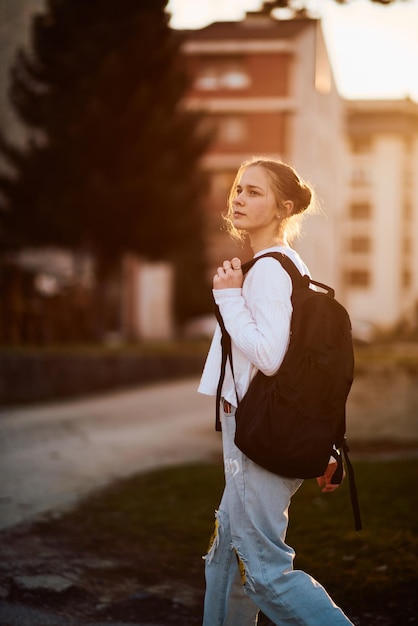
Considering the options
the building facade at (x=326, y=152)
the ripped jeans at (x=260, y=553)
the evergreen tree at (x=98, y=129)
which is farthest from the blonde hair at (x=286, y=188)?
the building facade at (x=326, y=152)

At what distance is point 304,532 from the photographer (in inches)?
220

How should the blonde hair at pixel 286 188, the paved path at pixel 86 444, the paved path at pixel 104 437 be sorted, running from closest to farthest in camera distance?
the blonde hair at pixel 286 188, the paved path at pixel 86 444, the paved path at pixel 104 437

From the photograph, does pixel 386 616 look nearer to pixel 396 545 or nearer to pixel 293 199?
pixel 396 545

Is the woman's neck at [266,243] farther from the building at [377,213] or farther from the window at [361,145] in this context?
the window at [361,145]

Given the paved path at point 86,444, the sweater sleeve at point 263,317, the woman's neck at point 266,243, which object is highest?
the woman's neck at point 266,243

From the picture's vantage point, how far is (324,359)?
2.92 meters

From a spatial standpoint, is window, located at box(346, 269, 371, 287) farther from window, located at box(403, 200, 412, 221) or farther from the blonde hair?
the blonde hair

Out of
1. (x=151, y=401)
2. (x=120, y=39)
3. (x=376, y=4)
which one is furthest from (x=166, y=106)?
(x=376, y=4)

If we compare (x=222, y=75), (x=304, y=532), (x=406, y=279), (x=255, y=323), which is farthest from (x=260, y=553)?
(x=406, y=279)

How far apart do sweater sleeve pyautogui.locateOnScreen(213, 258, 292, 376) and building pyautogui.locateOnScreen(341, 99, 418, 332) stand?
64162mm

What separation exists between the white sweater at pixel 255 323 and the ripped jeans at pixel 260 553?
5.7 inches

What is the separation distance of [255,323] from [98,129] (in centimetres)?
2026

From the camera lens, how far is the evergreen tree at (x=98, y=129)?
22.7 m

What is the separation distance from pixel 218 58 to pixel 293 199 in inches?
1892
